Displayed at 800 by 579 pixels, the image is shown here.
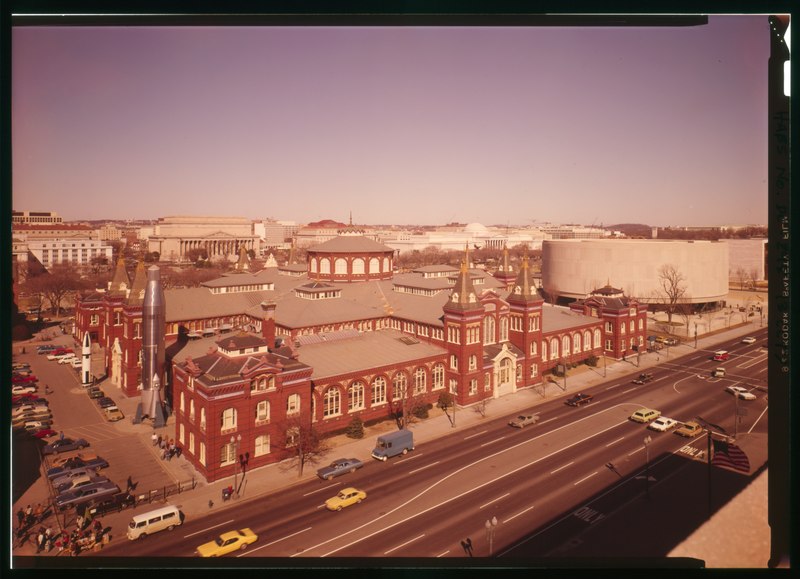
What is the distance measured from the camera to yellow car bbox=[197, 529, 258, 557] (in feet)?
77.1

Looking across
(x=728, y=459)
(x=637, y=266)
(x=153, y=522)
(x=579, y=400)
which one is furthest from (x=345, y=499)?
(x=637, y=266)

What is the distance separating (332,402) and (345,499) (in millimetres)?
11234

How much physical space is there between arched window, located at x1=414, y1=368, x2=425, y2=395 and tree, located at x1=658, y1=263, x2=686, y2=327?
186ft

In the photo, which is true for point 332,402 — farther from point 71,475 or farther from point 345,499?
point 71,475

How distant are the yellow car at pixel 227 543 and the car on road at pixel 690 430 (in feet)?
111

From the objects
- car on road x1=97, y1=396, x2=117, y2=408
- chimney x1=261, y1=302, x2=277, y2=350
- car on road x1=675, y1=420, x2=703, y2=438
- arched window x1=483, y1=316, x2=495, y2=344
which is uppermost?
chimney x1=261, y1=302, x2=277, y2=350

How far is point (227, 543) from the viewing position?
23.8 meters

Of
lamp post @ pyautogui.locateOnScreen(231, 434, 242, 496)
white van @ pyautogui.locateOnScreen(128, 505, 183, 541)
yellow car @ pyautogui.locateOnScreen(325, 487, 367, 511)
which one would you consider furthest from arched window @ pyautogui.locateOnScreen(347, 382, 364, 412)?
white van @ pyautogui.locateOnScreen(128, 505, 183, 541)

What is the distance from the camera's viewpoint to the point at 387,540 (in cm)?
2455

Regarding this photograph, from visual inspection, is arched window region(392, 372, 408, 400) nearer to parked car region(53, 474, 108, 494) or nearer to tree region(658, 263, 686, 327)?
parked car region(53, 474, 108, 494)

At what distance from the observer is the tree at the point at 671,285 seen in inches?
3216

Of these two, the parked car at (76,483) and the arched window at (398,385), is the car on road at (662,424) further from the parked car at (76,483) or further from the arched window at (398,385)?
the parked car at (76,483)
